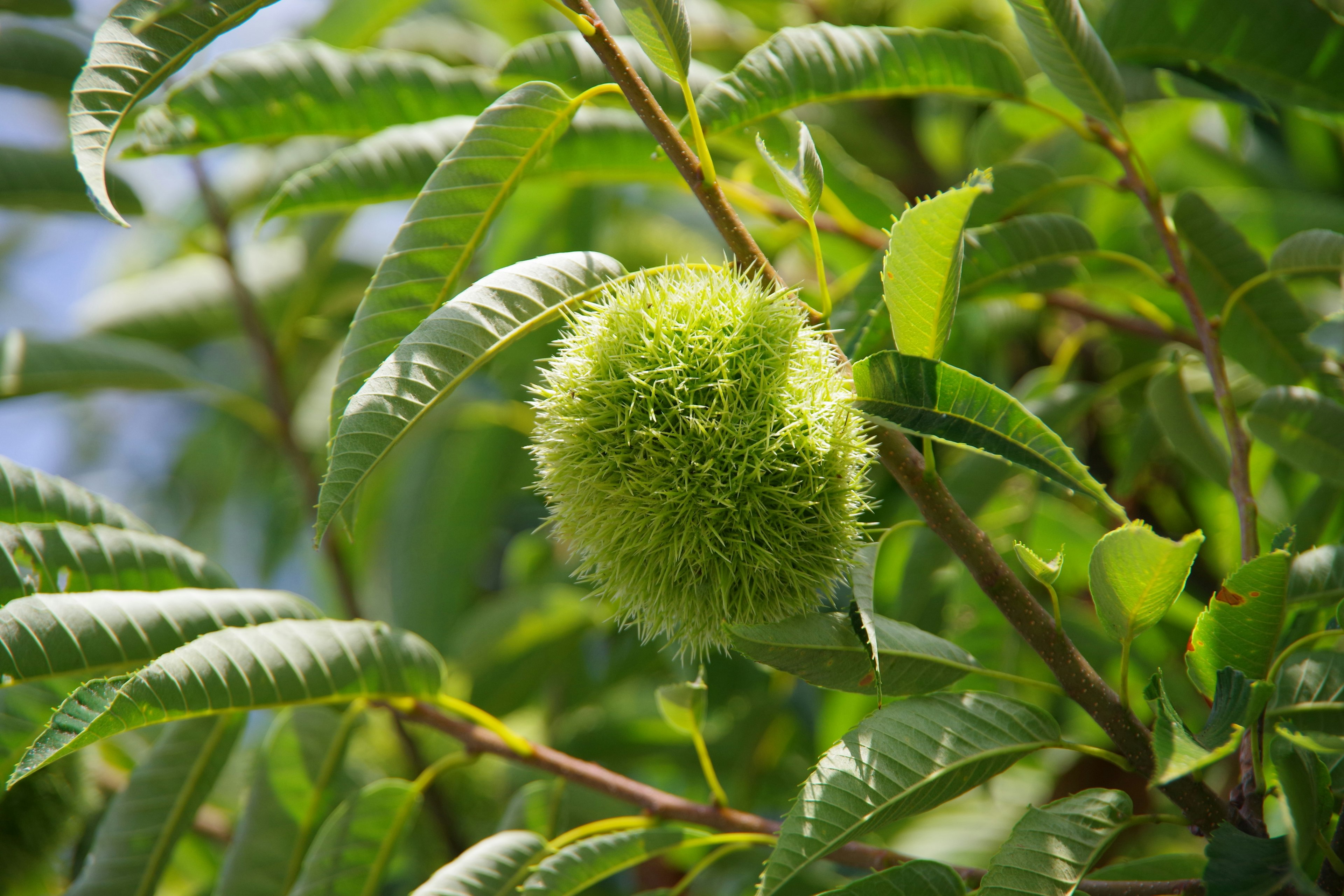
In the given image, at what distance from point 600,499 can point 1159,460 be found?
4.29 ft

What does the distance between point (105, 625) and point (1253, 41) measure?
1.38 metres

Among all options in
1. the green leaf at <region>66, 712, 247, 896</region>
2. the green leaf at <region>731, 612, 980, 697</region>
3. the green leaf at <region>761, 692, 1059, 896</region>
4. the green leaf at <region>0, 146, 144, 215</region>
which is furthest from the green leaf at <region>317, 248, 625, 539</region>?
the green leaf at <region>0, 146, 144, 215</region>

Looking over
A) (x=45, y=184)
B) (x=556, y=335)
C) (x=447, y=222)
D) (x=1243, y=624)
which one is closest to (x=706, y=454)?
(x=447, y=222)

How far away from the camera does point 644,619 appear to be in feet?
2.66

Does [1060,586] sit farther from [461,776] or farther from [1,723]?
[1,723]

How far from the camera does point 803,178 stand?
2.40 feet

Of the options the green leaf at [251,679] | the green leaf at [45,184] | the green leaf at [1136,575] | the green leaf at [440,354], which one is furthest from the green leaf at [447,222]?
the green leaf at [45,184]

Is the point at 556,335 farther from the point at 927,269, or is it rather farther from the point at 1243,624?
the point at 1243,624

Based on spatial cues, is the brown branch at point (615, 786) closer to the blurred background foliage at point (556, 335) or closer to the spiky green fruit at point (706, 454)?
the blurred background foliage at point (556, 335)

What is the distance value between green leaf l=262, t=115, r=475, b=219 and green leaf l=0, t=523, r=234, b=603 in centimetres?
40

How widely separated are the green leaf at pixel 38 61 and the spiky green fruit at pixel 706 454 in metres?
1.21

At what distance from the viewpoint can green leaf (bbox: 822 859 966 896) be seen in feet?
2.38

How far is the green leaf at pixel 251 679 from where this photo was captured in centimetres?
72

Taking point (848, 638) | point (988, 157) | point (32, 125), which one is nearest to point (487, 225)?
point (848, 638)
